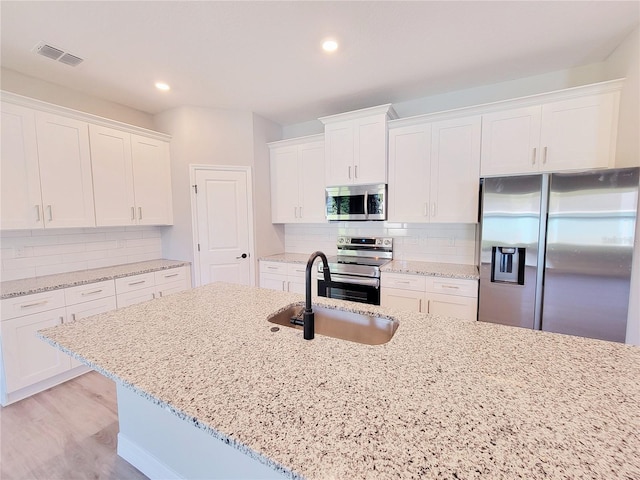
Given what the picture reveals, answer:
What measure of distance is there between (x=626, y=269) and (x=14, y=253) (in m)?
4.90

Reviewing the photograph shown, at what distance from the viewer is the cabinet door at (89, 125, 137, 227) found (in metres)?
2.78

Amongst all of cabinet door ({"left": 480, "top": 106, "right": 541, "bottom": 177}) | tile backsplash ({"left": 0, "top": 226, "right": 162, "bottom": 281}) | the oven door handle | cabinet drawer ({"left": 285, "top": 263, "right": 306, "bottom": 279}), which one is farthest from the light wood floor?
cabinet door ({"left": 480, "top": 106, "right": 541, "bottom": 177})

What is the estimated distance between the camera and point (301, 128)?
3867 mm

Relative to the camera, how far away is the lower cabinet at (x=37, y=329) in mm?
2092

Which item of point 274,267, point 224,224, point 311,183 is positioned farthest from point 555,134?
point 224,224

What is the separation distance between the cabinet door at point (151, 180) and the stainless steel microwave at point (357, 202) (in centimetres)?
202

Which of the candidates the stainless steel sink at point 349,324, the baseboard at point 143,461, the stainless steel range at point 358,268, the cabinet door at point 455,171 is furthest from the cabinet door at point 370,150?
the baseboard at point 143,461

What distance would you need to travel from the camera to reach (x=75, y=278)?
8.38 feet

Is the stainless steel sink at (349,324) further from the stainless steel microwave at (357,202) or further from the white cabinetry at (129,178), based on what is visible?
the white cabinetry at (129,178)

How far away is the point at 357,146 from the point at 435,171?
88 centimetres

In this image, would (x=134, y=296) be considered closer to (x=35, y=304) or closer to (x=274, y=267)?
Result: (x=35, y=304)

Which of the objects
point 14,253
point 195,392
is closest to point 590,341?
point 195,392

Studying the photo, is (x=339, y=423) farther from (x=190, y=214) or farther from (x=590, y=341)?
(x=190, y=214)

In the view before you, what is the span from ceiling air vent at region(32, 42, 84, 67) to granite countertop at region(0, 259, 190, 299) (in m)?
1.87
